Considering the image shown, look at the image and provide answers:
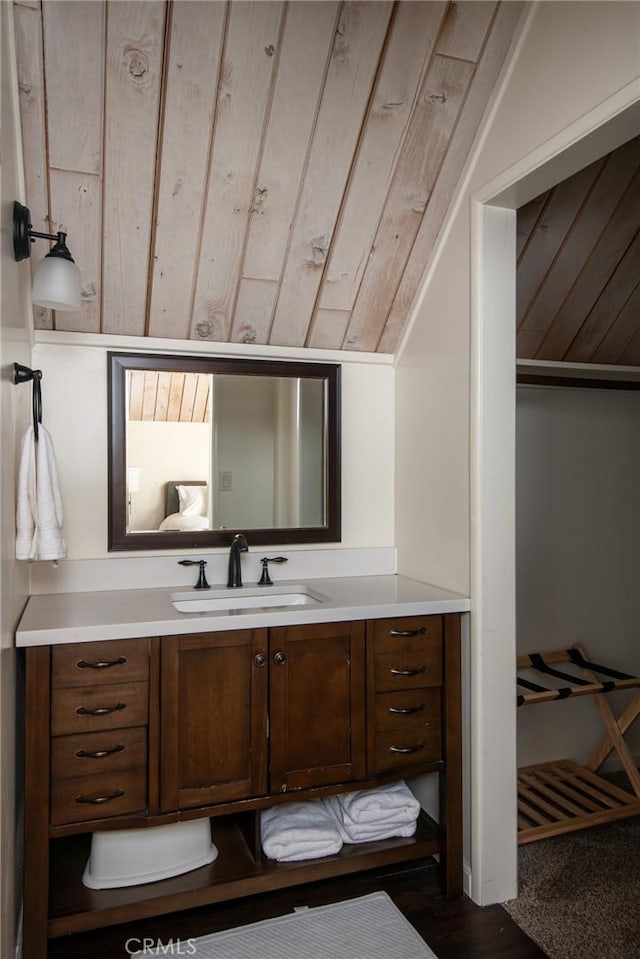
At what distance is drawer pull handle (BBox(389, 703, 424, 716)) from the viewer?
81.5 inches

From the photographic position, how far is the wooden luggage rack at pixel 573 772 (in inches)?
96.5

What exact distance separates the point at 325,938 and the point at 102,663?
1.00m

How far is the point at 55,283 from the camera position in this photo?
1.78m

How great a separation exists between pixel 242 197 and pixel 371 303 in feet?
2.10

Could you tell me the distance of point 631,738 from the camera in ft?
10.3

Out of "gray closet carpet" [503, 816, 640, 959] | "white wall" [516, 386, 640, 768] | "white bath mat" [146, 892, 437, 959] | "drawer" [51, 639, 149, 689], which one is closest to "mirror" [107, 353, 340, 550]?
"drawer" [51, 639, 149, 689]

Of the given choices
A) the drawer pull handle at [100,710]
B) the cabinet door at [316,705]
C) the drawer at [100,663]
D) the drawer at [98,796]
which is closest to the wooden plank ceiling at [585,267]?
the cabinet door at [316,705]

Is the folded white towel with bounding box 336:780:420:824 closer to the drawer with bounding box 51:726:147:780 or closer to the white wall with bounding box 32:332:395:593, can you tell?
the drawer with bounding box 51:726:147:780

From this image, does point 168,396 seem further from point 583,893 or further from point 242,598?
point 583,893

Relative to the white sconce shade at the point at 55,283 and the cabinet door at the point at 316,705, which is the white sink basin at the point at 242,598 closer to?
the cabinet door at the point at 316,705

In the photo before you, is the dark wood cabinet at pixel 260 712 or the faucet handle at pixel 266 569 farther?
the faucet handle at pixel 266 569

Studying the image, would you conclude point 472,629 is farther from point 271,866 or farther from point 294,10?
point 294,10

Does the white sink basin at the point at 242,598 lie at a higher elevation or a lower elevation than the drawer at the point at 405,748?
higher

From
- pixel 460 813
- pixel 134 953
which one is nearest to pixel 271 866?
pixel 134 953
